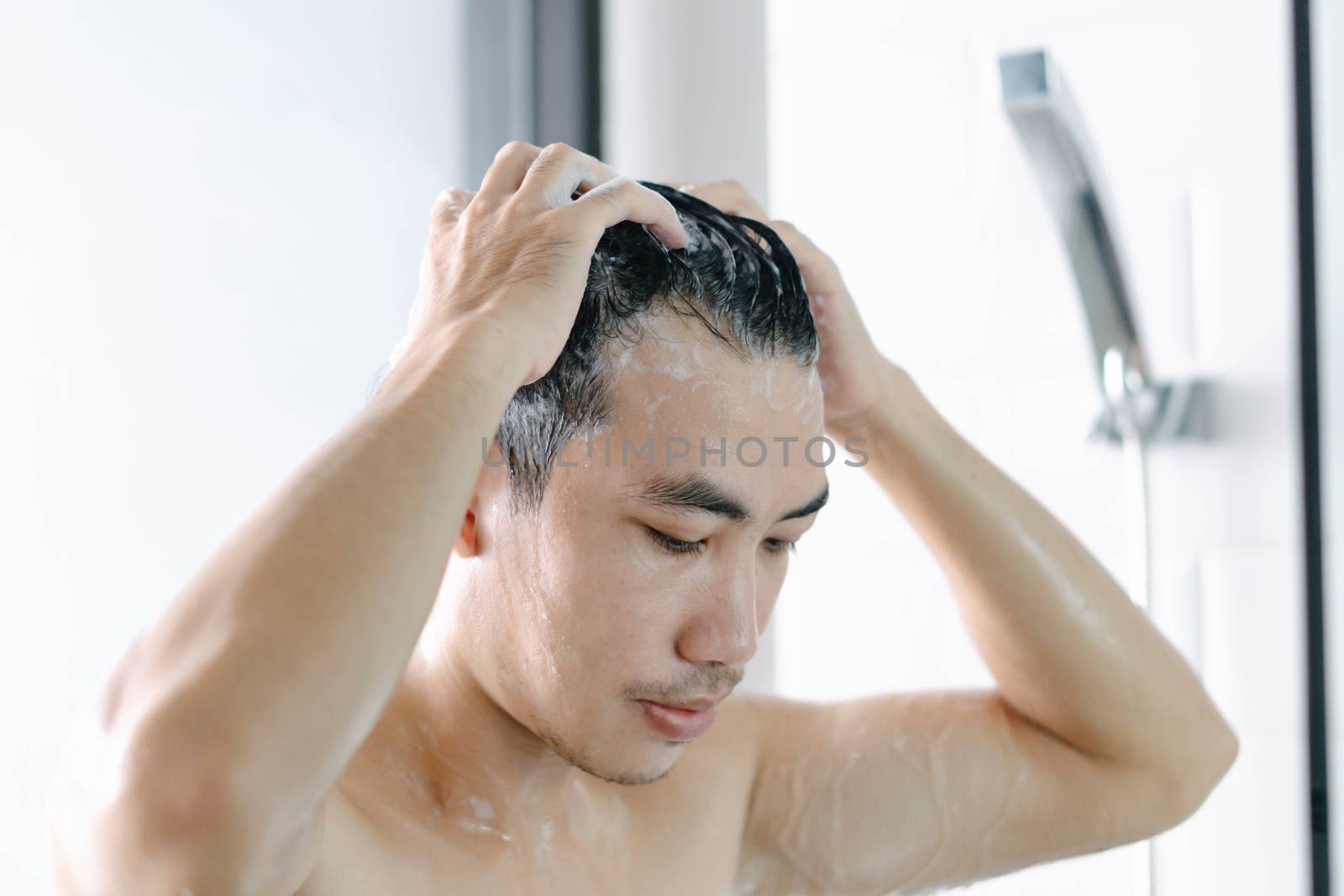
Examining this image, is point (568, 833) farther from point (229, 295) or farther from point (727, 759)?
point (229, 295)

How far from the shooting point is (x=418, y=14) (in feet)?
4.43

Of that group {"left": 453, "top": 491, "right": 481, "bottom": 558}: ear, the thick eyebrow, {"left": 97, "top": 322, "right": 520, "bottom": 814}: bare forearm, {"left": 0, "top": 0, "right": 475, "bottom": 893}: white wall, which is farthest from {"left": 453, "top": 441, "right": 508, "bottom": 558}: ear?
{"left": 0, "top": 0, "right": 475, "bottom": 893}: white wall

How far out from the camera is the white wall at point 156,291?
911mm

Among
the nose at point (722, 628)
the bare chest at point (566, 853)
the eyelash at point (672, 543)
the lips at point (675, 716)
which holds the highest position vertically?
the eyelash at point (672, 543)

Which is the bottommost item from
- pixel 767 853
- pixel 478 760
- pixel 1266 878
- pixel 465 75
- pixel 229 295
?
pixel 1266 878

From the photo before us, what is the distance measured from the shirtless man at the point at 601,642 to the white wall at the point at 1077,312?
0.42 metres

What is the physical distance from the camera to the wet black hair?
31.6 inches

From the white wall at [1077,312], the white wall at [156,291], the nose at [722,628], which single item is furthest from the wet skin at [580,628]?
the white wall at [1077,312]

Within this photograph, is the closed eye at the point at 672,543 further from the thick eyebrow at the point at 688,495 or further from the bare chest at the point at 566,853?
the bare chest at the point at 566,853

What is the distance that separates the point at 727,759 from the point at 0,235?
71 cm

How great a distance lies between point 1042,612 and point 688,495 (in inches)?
15.4

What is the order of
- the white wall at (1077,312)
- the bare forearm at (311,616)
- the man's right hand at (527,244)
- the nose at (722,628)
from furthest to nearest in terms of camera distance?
A: the white wall at (1077,312) < the nose at (722,628) < the man's right hand at (527,244) < the bare forearm at (311,616)

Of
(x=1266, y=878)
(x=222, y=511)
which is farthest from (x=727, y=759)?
(x=1266, y=878)

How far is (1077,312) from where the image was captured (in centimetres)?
152
